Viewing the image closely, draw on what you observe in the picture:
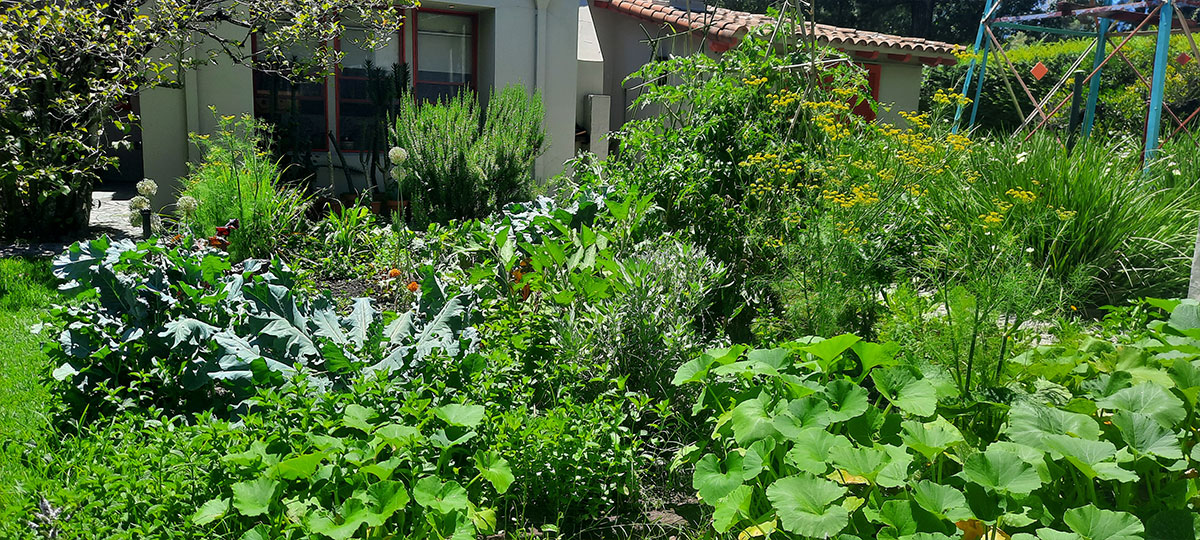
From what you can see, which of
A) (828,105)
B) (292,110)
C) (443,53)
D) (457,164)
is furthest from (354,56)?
(828,105)

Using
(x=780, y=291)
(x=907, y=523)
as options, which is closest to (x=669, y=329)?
(x=780, y=291)

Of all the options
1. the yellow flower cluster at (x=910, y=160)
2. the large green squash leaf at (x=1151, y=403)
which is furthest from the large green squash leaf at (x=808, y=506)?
the yellow flower cluster at (x=910, y=160)

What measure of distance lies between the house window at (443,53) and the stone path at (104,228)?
12.7 feet

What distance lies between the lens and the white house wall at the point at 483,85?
347 inches

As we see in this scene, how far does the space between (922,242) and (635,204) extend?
5.64 ft

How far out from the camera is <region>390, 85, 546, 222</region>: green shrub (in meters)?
7.65

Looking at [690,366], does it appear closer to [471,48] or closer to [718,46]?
[471,48]

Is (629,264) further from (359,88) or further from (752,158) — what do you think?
(359,88)

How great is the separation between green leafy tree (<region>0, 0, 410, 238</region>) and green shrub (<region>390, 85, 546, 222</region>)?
116 centimetres

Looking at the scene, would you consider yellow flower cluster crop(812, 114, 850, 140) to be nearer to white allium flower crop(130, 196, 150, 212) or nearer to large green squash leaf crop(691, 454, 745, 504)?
large green squash leaf crop(691, 454, 745, 504)

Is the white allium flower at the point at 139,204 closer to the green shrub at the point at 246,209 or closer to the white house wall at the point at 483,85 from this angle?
the green shrub at the point at 246,209

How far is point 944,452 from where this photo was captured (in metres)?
2.40

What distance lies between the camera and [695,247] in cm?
405

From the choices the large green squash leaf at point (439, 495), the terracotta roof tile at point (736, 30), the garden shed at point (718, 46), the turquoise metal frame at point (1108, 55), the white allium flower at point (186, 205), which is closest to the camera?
the large green squash leaf at point (439, 495)
